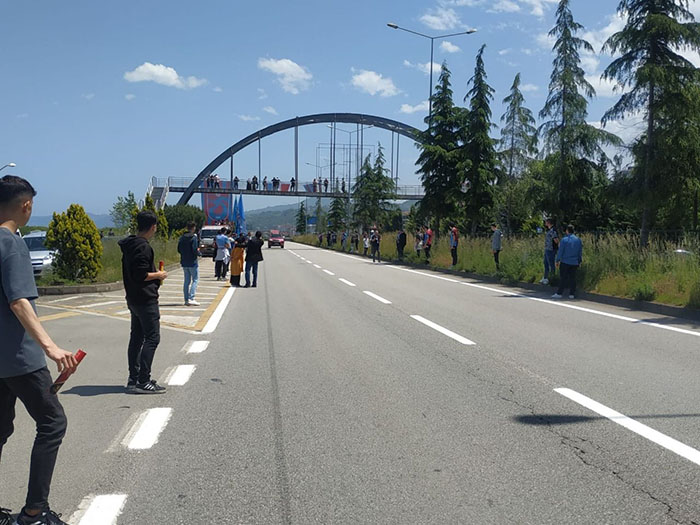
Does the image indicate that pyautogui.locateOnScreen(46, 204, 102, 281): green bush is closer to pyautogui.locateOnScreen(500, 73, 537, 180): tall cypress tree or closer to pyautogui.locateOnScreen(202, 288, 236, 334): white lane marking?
pyautogui.locateOnScreen(202, 288, 236, 334): white lane marking

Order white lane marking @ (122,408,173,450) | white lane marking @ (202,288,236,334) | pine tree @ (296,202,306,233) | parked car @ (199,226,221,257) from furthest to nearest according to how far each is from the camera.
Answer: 1. pine tree @ (296,202,306,233)
2. parked car @ (199,226,221,257)
3. white lane marking @ (202,288,236,334)
4. white lane marking @ (122,408,173,450)

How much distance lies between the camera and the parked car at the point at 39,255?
1823 centimetres

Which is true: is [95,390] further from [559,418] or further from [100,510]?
[559,418]

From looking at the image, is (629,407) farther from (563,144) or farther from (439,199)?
(439,199)

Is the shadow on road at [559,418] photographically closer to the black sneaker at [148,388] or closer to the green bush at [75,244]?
the black sneaker at [148,388]

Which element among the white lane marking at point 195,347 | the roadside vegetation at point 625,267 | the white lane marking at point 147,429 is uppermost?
the roadside vegetation at point 625,267

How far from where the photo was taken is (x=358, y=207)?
59.8 meters

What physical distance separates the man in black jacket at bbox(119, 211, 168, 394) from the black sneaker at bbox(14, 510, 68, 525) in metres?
3.01

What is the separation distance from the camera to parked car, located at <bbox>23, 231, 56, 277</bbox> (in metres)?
18.2

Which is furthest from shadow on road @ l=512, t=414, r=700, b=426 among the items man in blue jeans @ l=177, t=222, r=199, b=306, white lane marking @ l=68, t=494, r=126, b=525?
man in blue jeans @ l=177, t=222, r=199, b=306

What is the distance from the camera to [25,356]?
3180 millimetres

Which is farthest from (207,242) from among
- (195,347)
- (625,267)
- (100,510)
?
(100,510)

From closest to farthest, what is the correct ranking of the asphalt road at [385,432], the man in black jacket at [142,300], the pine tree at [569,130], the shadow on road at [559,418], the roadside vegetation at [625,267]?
the asphalt road at [385,432] → the shadow on road at [559,418] → the man in black jacket at [142,300] → the roadside vegetation at [625,267] → the pine tree at [569,130]

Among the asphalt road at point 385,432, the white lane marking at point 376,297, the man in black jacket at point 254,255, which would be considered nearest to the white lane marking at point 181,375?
the asphalt road at point 385,432
